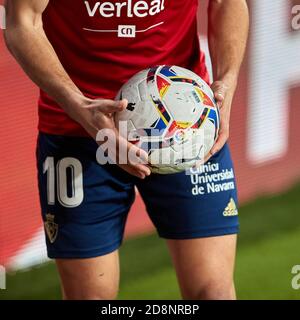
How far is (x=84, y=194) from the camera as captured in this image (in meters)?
2.60

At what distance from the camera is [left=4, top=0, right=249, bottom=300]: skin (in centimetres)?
239

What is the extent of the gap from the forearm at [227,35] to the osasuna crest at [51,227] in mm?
610

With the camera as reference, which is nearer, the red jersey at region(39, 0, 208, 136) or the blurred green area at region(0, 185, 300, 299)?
the red jersey at region(39, 0, 208, 136)

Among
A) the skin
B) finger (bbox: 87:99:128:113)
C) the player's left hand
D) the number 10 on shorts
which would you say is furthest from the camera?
the number 10 on shorts

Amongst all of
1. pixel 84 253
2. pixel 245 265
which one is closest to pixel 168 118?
pixel 84 253

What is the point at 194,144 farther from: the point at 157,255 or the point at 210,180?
the point at 157,255

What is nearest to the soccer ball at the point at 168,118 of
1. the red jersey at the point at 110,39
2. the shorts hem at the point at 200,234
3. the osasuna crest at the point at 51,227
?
the red jersey at the point at 110,39

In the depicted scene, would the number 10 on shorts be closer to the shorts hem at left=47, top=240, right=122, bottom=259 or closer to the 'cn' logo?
the shorts hem at left=47, top=240, right=122, bottom=259

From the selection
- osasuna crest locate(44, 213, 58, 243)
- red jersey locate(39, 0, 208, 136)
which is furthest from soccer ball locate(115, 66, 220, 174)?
osasuna crest locate(44, 213, 58, 243)

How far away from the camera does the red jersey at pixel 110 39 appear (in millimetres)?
2498

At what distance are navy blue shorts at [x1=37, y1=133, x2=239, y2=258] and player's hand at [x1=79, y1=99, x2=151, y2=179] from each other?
0.21 meters

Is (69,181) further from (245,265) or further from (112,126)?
(245,265)
